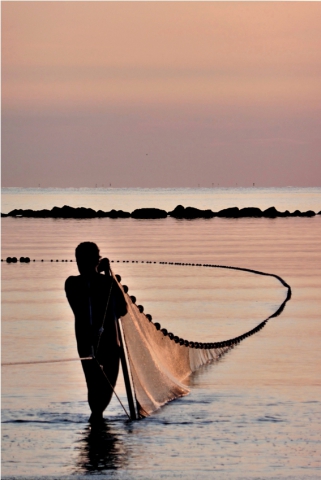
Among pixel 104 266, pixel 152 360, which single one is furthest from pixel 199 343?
pixel 104 266

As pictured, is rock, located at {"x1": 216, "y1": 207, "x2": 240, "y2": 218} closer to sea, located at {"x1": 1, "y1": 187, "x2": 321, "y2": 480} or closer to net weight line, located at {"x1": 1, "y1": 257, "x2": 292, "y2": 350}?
net weight line, located at {"x1": 1, "y1": 257, "x2": 292, "y2": 350}

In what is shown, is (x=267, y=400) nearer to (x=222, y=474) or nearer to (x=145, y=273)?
(x=222, y=474)

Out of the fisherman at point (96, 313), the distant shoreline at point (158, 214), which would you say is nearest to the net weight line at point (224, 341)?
the fisherman at point (96, 313)

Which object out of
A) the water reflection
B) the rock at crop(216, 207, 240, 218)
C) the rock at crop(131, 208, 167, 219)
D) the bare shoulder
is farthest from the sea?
the rock at crop(216, 207, 240, 218)

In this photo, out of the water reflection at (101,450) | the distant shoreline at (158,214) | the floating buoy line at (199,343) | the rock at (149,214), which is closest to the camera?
the water reflection at (101,450)

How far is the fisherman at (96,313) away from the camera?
11.5m

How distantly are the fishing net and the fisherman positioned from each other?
0.45m

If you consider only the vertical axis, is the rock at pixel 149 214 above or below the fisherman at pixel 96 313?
above

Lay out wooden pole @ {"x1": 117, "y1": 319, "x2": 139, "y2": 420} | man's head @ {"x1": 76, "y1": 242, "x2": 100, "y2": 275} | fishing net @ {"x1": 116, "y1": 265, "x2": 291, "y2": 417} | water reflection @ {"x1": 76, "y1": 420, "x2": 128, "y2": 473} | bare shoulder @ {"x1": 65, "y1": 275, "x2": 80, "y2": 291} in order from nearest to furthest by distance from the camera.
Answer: water reflection @ {"x1": 76, "y1": 420, "x2": 128, "y2": 473}, man's head @ {"x1": 76, "y1": 242, "x2": 100, "y2": 275}, bare shoulder @ {"x1": 65, "y1": 275, "x2": 80, "y2": 291}, wooden pole @ {"x1": 117, "y1": 319, "x2": 139, "y2": 420}, fishing net @ {"x1": 116, "y1": 265, "x2": 291, "y2": 417}

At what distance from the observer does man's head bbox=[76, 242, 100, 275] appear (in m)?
11.5

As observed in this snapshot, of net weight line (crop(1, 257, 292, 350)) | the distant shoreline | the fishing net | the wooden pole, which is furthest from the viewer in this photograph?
the distant shoreline

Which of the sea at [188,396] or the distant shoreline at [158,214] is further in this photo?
the distant shoreline at [158,214]

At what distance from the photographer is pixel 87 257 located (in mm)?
11523

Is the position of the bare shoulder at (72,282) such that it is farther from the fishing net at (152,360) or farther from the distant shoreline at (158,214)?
the distant shoreline at (158,214)
